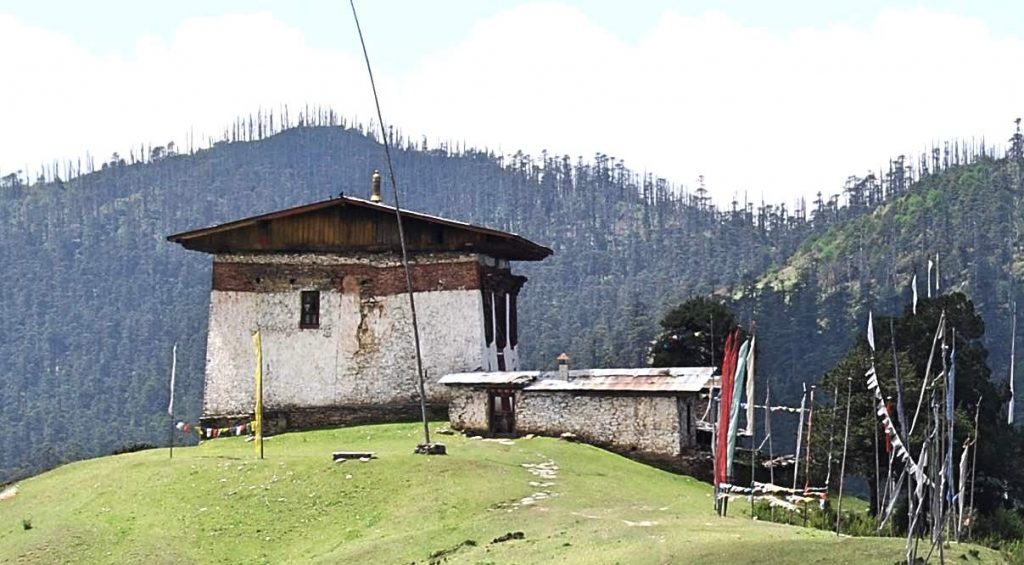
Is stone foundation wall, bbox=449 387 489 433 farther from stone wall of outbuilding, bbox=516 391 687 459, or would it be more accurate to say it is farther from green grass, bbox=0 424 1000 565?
green grass, bbox=0 424 1000 565

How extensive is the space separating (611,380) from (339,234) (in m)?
12.0

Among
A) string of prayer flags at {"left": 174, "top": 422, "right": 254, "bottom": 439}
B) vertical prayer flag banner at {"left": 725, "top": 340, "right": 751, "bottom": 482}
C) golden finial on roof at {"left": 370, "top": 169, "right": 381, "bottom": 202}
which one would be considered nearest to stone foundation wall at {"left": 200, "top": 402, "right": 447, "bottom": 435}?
string of prayer flags at {"left": 174, "top": 422, "right": 254, "bottom": 439}

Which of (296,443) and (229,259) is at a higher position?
(229,259)

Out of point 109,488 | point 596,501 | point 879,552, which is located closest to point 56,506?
point 109,488

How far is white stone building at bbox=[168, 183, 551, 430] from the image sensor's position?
127 ft

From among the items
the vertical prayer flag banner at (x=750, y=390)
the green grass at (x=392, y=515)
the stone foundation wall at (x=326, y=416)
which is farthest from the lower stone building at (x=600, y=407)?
the vertical prayer flag banner at (x=750, y=390)

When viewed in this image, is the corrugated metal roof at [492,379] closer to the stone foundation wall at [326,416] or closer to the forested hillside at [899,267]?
the stone foundation wall at [326,416]

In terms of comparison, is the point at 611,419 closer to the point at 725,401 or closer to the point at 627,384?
the point at 627,384

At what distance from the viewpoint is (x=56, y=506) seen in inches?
1008

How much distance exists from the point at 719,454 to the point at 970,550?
20.9ft

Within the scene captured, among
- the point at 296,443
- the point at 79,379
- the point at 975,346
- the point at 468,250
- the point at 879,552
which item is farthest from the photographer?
the point at 79,379

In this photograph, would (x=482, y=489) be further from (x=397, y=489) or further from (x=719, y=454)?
(x=719, y=454)

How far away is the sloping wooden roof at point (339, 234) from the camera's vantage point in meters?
38.7

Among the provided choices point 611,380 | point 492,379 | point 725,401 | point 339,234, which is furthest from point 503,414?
point 725,401
